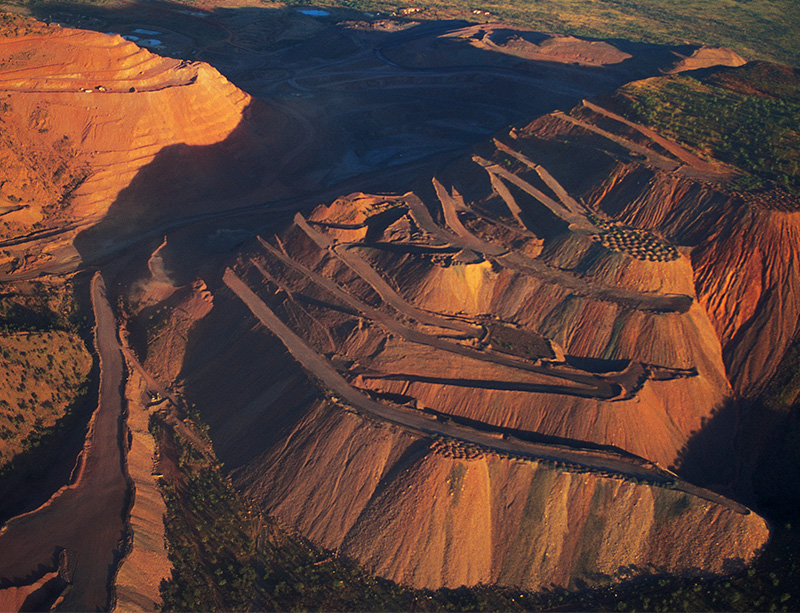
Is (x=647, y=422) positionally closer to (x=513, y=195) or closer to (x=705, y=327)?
(x=705, y=327)

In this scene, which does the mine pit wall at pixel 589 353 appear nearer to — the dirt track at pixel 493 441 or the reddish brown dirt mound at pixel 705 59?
the dirt track at pixel 493 441

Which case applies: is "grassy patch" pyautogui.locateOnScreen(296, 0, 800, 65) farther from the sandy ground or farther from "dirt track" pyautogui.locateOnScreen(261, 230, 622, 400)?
the sandy ground

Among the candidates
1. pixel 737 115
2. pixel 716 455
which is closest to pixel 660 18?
pixel 737 115

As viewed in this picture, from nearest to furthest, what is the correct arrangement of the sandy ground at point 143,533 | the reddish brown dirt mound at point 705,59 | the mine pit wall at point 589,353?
1. the sandy ground at point 143,533
2. the mine pit wall at point 589,353
3. the reddish brown dirt mound at point 705,59

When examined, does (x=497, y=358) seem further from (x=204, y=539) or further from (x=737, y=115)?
(x=737, y=115)

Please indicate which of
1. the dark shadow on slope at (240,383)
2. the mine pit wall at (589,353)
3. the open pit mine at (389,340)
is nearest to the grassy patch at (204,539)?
the open pit mine at (389,340)

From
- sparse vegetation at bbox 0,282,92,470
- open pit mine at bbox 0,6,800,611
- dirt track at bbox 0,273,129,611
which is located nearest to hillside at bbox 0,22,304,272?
open pit mine at bbox 0,6,800,611
